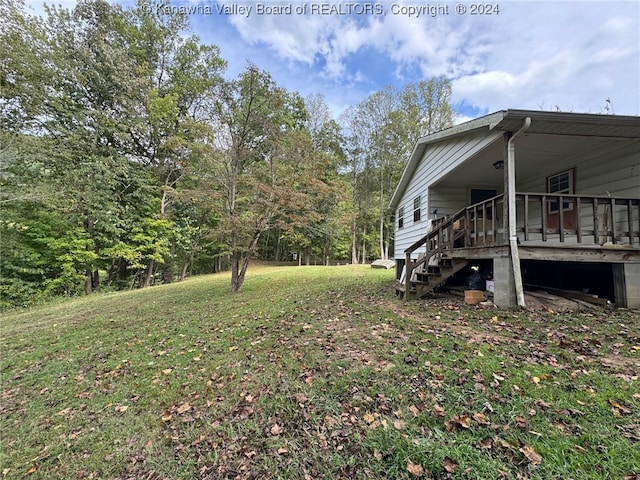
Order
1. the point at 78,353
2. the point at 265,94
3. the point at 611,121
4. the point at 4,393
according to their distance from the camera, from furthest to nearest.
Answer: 1. the point at 265,94
2. the point at 78,353
3. the point at 611,121
4. the point at 4,393

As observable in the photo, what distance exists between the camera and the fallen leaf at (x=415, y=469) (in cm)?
198


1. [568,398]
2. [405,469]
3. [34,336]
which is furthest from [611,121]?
[34,336]

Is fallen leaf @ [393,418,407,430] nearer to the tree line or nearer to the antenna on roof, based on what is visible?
the tree line

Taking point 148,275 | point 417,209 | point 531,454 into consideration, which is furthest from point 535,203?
point 148,275

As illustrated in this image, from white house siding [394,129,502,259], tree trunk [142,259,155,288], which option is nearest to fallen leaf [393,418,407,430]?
white house siding [394,129,502,259]

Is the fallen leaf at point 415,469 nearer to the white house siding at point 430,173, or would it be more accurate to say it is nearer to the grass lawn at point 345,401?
the grass lawn at point 345,401

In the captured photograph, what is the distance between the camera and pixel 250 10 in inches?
316

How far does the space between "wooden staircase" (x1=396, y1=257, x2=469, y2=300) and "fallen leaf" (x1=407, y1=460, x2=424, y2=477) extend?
4.77m

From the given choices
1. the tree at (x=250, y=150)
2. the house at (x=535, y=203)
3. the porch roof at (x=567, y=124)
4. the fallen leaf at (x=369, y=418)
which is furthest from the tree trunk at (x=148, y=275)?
the porch roof at (x=567, y=124)

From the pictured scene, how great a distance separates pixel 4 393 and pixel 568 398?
6.92 m

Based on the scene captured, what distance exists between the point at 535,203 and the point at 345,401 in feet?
27.6

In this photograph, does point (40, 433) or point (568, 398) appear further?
point (40, 433)

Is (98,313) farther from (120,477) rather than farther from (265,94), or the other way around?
(265,94)

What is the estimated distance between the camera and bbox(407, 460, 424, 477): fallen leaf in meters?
1.98
